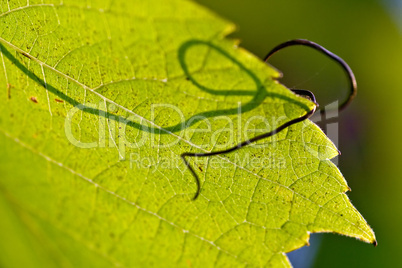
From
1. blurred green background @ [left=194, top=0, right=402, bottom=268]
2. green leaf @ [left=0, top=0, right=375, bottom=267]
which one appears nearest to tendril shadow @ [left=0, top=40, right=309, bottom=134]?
green leaf @ [left=0, top=0, right=375, bottom=267]

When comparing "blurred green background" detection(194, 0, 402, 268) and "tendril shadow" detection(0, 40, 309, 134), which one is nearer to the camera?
"tendril shadow" detection(0, 40, 309, 134)

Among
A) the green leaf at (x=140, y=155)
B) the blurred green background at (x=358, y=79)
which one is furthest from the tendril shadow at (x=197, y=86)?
the blurred green background at (x=358, y=79)

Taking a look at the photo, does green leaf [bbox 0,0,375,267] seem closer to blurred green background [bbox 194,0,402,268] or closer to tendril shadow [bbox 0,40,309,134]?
tendril shadow [bbox 0,40,309,134]

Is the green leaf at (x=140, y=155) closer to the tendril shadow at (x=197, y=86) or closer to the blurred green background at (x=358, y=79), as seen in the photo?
the tendril shadow at (x=197, y=86)

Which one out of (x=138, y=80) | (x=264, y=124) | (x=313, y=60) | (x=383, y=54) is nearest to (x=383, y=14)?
(x=383, y=54)

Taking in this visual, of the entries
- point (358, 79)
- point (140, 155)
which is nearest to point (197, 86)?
point (140, 155)

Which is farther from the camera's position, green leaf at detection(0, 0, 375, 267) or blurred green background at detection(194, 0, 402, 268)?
blurred green background at detection(194, 0, 402, 268)

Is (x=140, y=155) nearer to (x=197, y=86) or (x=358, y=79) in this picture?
(x=197, y=86)
